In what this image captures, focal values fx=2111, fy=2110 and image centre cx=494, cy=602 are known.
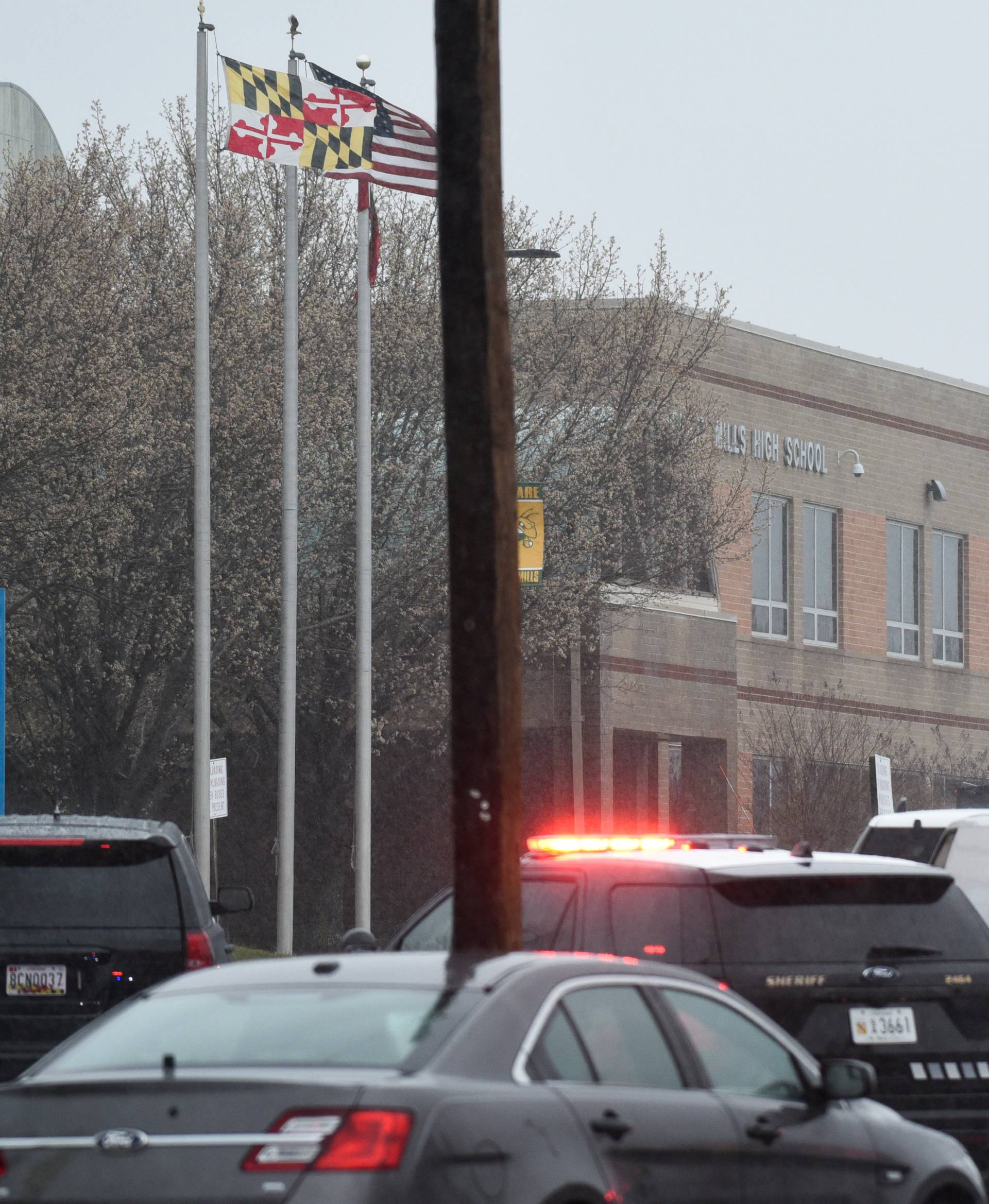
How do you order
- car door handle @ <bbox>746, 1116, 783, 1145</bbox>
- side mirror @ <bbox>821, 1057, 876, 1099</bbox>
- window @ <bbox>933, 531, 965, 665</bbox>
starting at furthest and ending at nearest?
window @ <bbox>933, 531, 965, 665</bbox>
side mirror @ <bbox>821, 1057, 876, 1099</bbox>
car door handle @ <bbox>746, 1116, 783, 1145</bbox>

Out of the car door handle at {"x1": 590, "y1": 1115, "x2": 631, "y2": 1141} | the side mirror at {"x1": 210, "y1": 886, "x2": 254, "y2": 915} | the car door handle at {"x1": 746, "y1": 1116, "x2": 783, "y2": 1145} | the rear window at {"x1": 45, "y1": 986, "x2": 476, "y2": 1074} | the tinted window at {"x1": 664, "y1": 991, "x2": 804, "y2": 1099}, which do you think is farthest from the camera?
the side mirror at {"x1": 210, "y1": 886, "x2": 254, "y2": 915}

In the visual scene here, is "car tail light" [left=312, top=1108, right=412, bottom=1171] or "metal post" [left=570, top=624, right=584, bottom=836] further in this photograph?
"metal post" [left=570, top=624, right=584, bottom=836]

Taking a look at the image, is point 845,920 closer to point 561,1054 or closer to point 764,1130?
point 764,1130

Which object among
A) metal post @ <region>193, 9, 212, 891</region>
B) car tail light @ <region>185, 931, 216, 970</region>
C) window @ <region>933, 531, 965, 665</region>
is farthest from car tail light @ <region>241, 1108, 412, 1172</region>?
window @ <region>933, 531, 965, 665</region>

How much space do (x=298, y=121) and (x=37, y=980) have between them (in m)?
18.2

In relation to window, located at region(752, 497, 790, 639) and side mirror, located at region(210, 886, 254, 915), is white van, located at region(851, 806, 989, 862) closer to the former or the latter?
side mirror, located at region(210, 886, 254, 915)

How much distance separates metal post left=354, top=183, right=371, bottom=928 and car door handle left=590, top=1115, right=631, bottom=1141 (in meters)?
21.4

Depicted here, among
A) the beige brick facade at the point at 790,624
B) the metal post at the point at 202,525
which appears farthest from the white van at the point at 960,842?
the beige brick facade at the point at 790,624

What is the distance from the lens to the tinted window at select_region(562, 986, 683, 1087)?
5.65m

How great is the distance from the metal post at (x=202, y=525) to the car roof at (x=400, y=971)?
1880 cm

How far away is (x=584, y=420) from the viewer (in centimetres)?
3134

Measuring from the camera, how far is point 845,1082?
20.5ft

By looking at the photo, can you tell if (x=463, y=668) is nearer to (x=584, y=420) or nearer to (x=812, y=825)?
(x=584, y=420)

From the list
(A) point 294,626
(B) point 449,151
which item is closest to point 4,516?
(A) point 294,626
